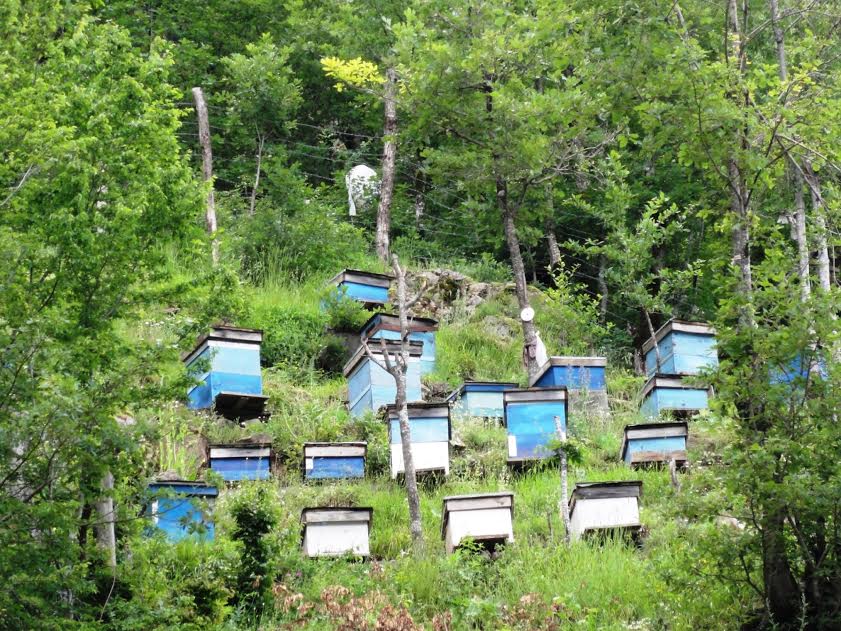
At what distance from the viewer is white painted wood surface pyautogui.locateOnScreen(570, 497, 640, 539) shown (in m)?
10.9

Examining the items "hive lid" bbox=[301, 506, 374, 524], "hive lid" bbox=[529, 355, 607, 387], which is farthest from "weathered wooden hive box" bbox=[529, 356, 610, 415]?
"hive lid" bbox=[301, 506, 374, 524]

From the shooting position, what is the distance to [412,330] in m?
16.6

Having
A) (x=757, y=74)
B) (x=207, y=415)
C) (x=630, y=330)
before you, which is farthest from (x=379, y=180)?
(x=757, y=74)

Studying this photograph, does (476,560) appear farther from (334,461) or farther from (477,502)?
(334,461)

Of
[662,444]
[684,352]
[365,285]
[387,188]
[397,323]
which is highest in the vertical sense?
[387,188]

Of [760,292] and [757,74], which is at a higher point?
[757,74]

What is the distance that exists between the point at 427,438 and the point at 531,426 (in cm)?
140

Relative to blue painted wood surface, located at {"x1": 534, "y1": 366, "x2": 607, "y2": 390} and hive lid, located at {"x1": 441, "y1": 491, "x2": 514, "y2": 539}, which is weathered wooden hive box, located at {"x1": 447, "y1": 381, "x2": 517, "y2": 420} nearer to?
blue painted wood surface, located at {"x1": 534, "y1": 366, "x2": 607, "y2": 390}

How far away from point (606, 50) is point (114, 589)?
7.50 meters

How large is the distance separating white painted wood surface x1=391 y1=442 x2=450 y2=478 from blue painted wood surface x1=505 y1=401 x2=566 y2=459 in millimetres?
941

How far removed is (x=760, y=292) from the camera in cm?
909

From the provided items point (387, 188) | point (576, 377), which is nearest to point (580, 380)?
point (576, 377)

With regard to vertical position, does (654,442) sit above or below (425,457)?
above

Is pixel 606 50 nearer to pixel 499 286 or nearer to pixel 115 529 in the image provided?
pixel 115 529
